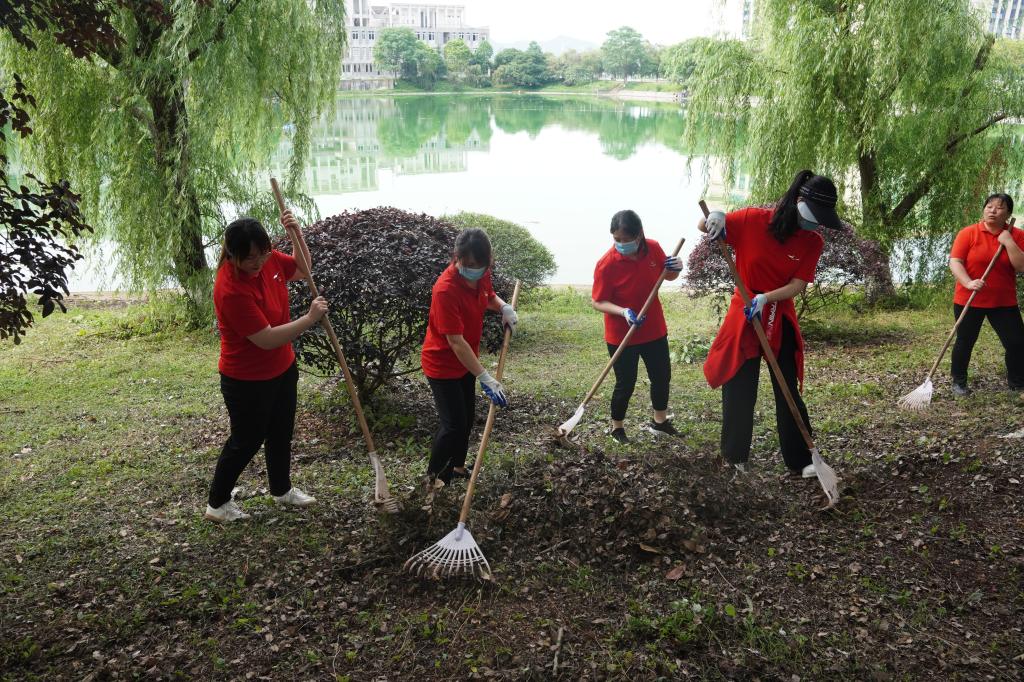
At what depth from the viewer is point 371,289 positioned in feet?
17.0

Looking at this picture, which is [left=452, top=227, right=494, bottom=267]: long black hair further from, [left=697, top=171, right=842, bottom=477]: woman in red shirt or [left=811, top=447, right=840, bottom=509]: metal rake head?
[left=811, top=447, right=840, bottom=509]: metal rake head

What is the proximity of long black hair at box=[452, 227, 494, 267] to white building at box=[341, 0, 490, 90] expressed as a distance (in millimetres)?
71423

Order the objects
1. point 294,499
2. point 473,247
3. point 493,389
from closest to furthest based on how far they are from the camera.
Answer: point 473,247 → point 493,389 → point 294,499

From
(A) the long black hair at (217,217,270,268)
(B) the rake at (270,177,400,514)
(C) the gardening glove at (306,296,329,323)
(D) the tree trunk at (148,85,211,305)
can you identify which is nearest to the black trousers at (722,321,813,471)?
(B) the rake at (270,177,400,514)

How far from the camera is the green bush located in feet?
33.5

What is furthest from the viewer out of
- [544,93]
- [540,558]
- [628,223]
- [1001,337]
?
[544,93]

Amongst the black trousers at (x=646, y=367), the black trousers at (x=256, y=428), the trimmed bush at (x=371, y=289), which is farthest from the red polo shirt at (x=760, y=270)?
the black trousers at (x=256, y=428)

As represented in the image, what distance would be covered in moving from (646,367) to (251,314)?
8.52ft

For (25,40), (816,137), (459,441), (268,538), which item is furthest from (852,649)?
(816,137)

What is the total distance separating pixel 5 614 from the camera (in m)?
3.32

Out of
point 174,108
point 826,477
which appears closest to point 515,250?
point 174,108

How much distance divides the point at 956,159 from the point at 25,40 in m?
9.01

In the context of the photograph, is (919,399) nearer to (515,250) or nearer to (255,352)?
(255,352)

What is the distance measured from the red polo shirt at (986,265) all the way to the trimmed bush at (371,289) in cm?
363
